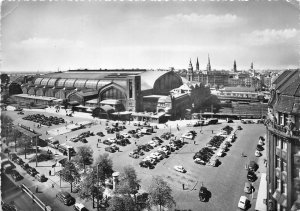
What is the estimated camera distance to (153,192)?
88.5 feet

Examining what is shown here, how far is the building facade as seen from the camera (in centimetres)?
2403

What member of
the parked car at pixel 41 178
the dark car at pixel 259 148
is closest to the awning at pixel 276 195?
the dark car at pixel 259 148

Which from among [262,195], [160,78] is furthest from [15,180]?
[160,78]

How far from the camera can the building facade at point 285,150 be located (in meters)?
24.0

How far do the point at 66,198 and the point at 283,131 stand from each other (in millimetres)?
24854

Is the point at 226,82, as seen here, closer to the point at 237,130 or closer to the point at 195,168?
the point at 237,130

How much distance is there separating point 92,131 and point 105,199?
107ft

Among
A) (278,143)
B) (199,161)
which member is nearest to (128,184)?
(278,143)

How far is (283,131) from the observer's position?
25.0 metres

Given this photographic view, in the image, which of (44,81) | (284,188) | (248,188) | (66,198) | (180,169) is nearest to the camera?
(284,188)

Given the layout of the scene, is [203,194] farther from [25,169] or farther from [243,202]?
[25,169]

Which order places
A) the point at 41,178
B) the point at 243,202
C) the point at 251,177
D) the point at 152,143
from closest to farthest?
the point at 243,202
the point at 251,177
the point at 41,178
the point at 152,143

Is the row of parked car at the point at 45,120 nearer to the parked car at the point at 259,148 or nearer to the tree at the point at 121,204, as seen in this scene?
the tree at the point at 121,204

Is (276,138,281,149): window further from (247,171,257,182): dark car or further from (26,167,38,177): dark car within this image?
(26,167,38,177): dark car
